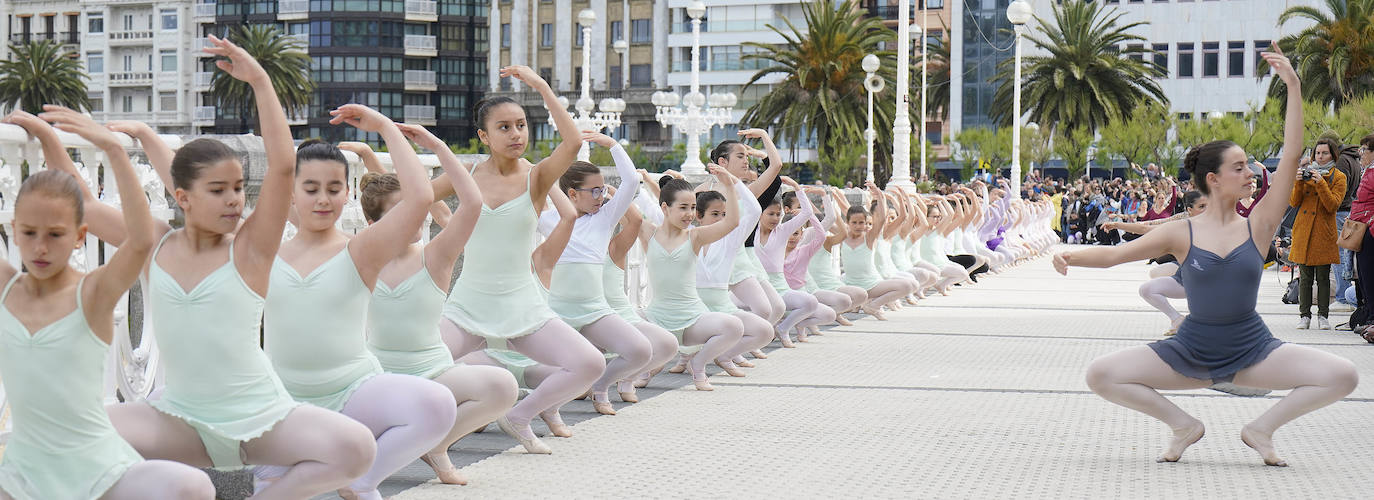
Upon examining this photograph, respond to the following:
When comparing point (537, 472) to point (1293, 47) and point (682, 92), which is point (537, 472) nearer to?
point (1293, 47)

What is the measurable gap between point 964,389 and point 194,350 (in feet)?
21.2

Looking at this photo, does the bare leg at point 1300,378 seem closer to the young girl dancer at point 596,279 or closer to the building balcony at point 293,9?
the young girl dancer at point 596,279

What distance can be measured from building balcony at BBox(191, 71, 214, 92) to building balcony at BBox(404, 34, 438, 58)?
1244 centimetres

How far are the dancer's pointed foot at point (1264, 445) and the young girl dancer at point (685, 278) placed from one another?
3.76 meters

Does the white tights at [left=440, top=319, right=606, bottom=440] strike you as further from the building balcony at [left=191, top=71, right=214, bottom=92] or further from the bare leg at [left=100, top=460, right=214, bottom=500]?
the building balcony at [left=191, top=71, right=214, bottom=92]

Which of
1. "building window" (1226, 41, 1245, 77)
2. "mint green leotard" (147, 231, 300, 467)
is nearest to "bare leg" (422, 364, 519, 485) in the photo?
"mint green leotard" (147, 231, 300, 467)

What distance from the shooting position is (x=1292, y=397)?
7305 millimetres

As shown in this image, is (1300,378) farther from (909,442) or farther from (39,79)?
(39,79)

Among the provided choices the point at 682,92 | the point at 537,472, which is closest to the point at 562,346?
the point at 537,472

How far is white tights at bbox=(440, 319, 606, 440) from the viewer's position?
24.5 feet

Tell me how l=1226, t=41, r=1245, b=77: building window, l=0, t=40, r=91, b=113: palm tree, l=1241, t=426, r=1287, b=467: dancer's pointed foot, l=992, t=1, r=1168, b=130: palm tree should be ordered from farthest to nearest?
l=0, t=40, r=91, b=113: palm tree < l=1226, t=41, r=1245, b=77: building window < l=992, t=1, r=1168, b=130: palm tree < l=1241, t=426, r=1287, b=467: dancer's pointed foot

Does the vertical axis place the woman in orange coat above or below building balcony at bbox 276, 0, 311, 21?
below

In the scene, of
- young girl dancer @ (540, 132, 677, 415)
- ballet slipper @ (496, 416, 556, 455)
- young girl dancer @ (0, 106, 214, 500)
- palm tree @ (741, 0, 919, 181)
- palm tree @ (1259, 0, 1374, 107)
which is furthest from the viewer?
palm tree @ (741, 0, 919, 181)

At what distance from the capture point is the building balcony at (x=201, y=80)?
101m
